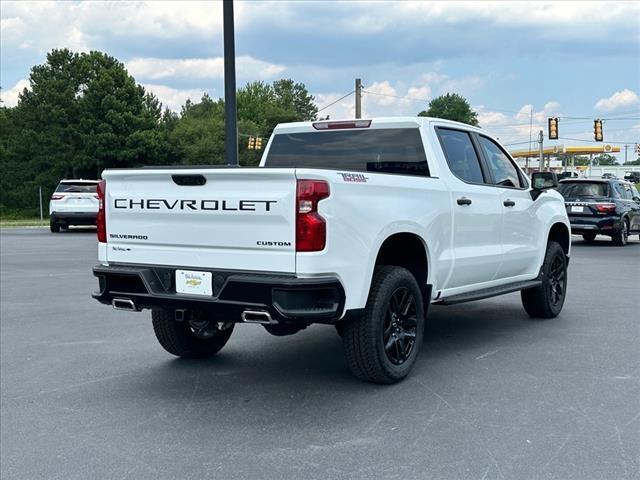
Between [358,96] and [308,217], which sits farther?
[358,96]

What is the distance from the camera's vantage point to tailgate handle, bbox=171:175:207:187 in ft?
15.6

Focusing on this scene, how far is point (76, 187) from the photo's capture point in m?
22.6

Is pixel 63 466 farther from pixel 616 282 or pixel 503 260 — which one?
pixel 616 282

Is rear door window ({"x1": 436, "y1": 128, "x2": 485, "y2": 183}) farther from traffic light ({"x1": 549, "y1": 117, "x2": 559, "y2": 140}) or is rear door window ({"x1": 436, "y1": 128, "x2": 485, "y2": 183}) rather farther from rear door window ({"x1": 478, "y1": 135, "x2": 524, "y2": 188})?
traffic light ({"x1": 549, "y1": 117, "x2": 559, "y2": 140})

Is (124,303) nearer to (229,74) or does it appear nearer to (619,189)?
(229,74)

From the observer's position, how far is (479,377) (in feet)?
17.8

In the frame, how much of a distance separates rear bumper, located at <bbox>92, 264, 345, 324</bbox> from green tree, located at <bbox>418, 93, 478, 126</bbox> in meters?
117

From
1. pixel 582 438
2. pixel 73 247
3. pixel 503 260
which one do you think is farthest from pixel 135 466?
pixel 73 247

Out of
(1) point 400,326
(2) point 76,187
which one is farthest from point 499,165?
(2) point 76,187

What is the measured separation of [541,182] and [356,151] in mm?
2213

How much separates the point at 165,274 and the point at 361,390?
5.31 ft

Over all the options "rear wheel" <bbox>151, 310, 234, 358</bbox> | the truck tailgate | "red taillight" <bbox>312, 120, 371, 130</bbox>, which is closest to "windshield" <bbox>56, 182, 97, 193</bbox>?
"red taillight" <bbox>312, 120, 371, 130</bbox>

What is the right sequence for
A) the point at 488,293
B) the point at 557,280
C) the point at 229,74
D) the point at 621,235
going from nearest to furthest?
1. the point at 488,293
2. the point at 557,280
3. the point at 229,74
4. the point at 621,235

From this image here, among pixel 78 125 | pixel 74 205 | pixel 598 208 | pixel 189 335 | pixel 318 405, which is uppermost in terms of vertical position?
pixel 78 125
